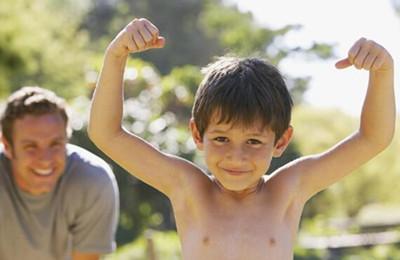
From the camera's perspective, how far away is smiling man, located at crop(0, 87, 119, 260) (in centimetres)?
414

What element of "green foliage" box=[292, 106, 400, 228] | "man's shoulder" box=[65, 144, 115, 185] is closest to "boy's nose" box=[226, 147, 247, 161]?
"man's shoulder" box=[65, 144, 115, 185]

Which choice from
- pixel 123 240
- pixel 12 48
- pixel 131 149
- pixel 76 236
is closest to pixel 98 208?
pixel 76 236

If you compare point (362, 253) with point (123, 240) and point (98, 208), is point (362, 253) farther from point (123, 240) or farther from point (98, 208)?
point (98, 208)

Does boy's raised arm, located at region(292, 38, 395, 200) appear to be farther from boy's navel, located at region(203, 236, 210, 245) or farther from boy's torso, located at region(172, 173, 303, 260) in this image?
boy's navel, located at region(203, 236, 210, 245)

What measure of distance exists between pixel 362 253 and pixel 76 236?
26.9ft

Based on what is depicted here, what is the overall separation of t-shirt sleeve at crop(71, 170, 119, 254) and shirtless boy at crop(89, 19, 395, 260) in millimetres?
1436

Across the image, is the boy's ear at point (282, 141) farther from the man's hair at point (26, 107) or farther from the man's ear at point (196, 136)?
the man's hair at point (26, 107)

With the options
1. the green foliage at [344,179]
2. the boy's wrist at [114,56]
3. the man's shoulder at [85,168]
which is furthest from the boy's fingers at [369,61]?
the green foliage at [344,179]

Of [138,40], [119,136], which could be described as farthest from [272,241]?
[138,40]

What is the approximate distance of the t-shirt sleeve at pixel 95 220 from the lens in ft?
14.1

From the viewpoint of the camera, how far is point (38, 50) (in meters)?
19.9

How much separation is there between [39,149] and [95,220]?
0.42m

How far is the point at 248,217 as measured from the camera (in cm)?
282

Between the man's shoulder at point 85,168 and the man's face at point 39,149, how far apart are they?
10cm
